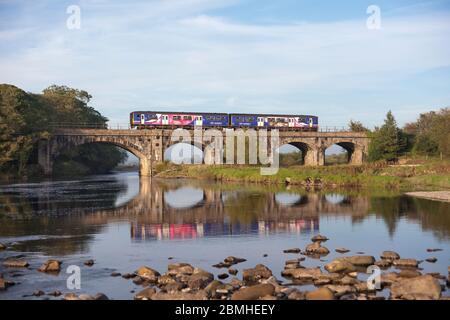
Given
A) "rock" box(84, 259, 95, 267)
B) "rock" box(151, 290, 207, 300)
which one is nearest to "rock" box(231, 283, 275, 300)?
"rock" box(151, 290, 207, 300)

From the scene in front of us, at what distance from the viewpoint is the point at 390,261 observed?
25453mm

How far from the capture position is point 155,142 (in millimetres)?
97312

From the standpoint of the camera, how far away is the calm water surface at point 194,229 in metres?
25.5

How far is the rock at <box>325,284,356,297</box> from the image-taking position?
19561 millimetres

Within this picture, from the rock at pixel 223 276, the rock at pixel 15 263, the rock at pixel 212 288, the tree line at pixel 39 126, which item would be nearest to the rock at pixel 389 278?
the rock at pixel 223 276

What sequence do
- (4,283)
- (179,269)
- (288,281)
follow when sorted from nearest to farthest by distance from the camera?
(4,283)
(288,281)
(179,269)

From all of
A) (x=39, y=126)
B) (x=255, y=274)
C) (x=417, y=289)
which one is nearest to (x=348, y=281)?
(x=417, y=289)

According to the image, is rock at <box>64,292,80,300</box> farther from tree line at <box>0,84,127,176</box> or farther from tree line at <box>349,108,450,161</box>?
tree line at <box>349,108,450,161</box>

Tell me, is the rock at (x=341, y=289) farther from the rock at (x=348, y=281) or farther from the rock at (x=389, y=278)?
the rock at (x=389, y=278)

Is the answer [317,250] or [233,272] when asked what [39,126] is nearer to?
[317,250]

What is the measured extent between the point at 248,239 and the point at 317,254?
18.2 feet

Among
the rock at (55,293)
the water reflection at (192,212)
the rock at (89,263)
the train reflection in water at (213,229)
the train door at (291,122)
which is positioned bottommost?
the rock at (55,293)

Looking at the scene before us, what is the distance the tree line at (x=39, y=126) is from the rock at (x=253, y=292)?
7082cm

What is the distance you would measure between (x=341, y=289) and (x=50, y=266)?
12616mm
